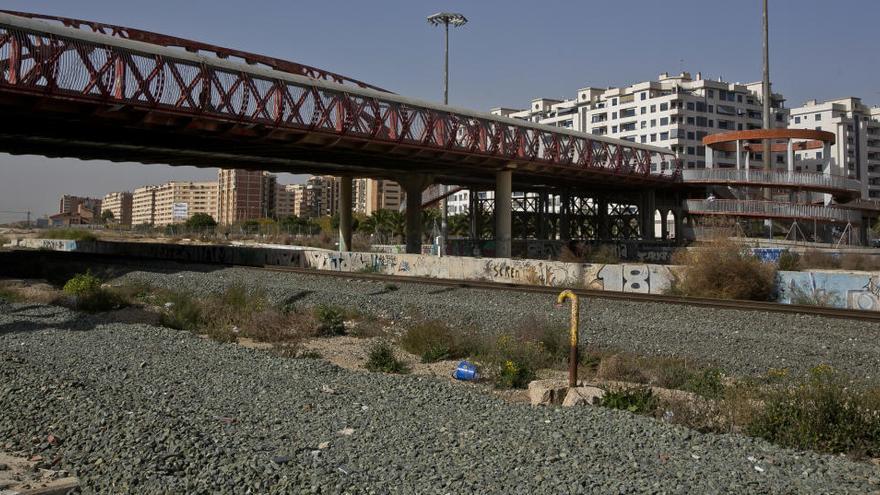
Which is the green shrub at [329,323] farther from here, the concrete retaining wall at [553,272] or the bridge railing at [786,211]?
the bridge railing at [786,211]

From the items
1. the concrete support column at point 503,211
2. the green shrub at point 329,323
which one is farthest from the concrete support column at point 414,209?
the green shrub at point 329,323

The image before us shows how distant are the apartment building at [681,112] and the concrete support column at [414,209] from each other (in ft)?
228

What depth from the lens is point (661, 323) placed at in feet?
56.7

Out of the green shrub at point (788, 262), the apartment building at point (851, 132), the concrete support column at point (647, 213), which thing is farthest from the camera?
the apartment building at point (851, 132)

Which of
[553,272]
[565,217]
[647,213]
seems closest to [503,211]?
[565,217]

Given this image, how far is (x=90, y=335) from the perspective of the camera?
15516 millimetres

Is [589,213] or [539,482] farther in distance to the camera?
[589,213]

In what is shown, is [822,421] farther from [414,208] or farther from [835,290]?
[414,208]

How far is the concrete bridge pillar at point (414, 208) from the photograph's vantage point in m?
51.6

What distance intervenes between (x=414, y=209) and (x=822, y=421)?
4480 cm

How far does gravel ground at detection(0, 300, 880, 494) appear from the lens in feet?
20.2

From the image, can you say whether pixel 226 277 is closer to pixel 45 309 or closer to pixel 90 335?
pixel 45 309

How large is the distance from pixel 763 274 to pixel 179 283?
22.6 meters

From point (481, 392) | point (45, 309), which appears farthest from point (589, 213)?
point (481, 392)
